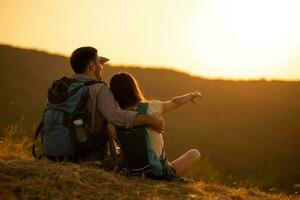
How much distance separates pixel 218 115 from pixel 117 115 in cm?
1580

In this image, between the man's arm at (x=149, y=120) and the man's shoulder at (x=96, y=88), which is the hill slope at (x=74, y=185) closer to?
the man's arm at (x=149, y=120)

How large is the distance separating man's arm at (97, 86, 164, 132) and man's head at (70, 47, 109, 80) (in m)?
0.39

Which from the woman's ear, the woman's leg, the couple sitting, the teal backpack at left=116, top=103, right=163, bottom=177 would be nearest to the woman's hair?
the couple sitting

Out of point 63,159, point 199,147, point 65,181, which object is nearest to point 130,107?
point 63,159

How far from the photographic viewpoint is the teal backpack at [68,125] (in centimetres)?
655

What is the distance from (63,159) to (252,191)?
Answer: 8.68 feet

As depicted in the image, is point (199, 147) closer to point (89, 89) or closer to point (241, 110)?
point (241, 110)

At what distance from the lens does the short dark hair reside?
271 inches

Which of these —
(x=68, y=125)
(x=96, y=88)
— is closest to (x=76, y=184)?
(x=68, y=125)

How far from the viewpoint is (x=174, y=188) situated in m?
6.49

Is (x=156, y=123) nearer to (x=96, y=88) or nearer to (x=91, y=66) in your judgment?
(x=96, y=88)

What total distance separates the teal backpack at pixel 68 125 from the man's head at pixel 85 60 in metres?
0.25

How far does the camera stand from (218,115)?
868 inches

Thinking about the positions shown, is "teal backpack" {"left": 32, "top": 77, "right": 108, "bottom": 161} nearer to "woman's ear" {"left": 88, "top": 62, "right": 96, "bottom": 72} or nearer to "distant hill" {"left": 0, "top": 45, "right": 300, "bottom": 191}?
"woman's ear" {"left": 88, "top": 62, "right": 96, "bottom": 72}
